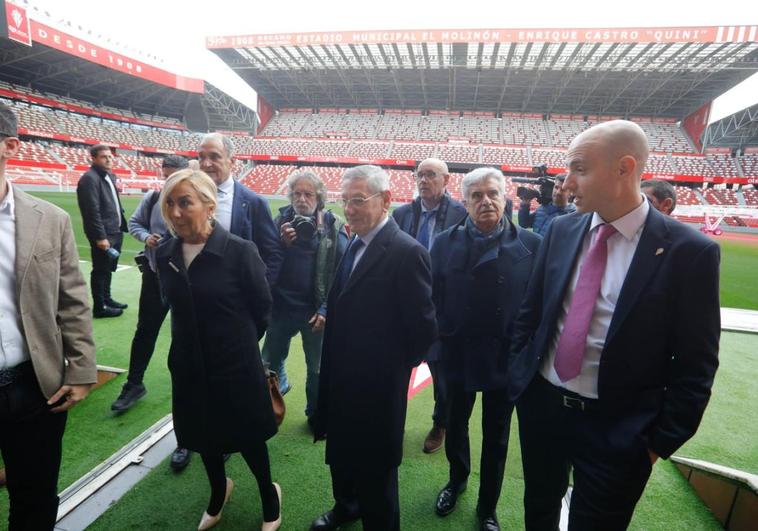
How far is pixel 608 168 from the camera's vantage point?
133cm

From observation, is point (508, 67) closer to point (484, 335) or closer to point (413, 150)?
point (413, 150)

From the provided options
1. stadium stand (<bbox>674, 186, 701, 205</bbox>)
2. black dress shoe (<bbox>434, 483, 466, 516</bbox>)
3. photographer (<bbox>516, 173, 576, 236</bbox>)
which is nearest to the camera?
black dress shoe (<bbox>434, 483, 466, 516</bbox>)

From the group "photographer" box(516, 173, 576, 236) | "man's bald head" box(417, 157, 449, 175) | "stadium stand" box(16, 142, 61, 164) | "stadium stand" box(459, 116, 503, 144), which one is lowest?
"photographer" box(516, 173, 576, 236)

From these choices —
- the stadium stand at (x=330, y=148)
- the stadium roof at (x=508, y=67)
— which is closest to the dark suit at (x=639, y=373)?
the stadium roof at (x=508, y=67)

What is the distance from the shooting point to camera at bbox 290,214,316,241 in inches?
105

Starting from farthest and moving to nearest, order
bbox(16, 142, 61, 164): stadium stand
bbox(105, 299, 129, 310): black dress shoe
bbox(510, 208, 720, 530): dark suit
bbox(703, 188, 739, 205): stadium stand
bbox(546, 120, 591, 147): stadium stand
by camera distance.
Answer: bbox(546, 120, 591, 147): stadium stand
bbox(703, 188, 739, 205): stadium stand
bbox(16, 142, 61, 164): stadium stand
bbox(105, 299, 129, 310): black dress shoe
bbox(510, 208, 720, 530): dark suit

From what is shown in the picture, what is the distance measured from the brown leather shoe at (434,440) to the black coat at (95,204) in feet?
14.1

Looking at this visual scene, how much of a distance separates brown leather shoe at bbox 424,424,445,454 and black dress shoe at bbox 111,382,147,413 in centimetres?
240

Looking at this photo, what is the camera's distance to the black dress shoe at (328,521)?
2.05m

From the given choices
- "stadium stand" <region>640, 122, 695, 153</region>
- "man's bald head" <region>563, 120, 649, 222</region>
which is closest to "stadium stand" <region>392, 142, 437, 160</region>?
"stadium stand" <region>640, 122, 695, 153</region>

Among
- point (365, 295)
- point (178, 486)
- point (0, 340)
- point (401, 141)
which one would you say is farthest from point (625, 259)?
point (401, 141)

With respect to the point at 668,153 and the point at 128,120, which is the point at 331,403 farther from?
the point at 128,120

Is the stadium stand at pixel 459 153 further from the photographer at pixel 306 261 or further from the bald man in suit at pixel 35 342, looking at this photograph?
the bald man in suit at pixel 35 342

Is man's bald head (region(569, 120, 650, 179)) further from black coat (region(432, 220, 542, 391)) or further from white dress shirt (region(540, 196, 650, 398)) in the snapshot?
black coat (region(432, 220, 542, 391))
